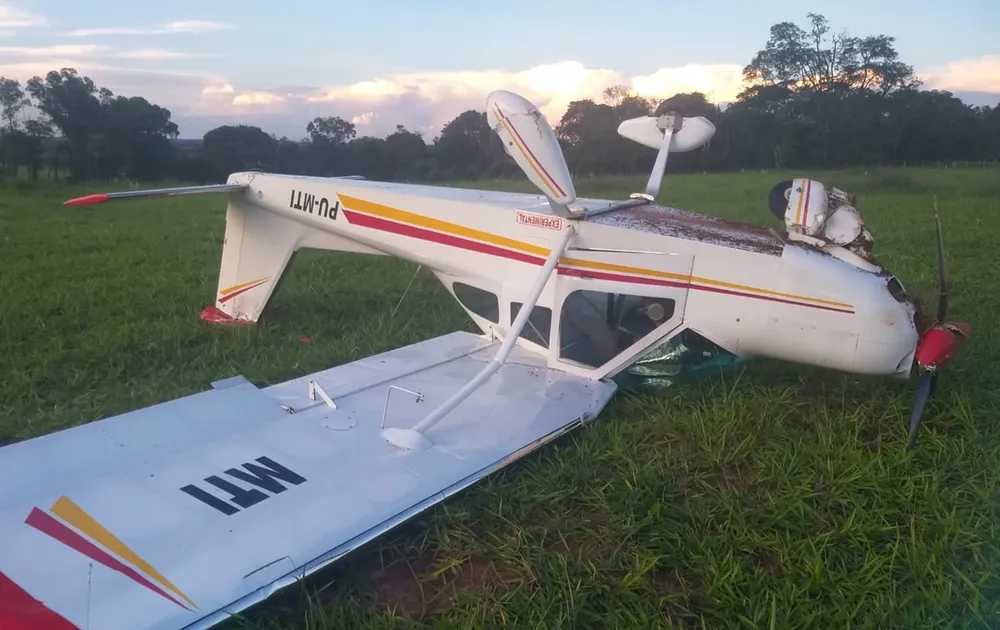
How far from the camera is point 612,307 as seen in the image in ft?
17.7

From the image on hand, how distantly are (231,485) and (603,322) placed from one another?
9.53 ft

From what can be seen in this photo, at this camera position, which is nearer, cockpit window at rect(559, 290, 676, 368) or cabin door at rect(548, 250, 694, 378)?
cabin door at rect(548, 250, 694, 378)

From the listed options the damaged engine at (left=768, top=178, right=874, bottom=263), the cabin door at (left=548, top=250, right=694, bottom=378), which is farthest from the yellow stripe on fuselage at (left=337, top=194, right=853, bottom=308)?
the damaged engine at (left=768, top=178, right=874, bottom=263)

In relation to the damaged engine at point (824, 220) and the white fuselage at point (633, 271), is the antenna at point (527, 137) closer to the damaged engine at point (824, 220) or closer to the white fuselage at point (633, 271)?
the white fuselage at point (633, 271)

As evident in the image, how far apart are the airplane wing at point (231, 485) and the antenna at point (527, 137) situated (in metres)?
1.49

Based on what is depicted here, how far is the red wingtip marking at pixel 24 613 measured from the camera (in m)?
2.58

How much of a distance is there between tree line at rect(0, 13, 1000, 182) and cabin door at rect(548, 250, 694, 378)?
23.4 feet

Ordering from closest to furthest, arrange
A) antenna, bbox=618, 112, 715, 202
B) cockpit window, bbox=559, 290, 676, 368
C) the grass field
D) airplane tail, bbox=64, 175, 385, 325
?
the grass field, cockpit window, bbox=559, 290, 676, 368, antenna, bbox=618, 112, 715, 202, airplane tail, bbox=64, 175, 385, 325

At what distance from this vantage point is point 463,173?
1372 centimetres

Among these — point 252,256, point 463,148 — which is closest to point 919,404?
point 252,256

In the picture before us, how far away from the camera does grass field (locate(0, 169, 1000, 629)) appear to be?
10.9 ft

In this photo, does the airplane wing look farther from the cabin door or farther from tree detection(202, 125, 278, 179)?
tree detection(202, 125, 278, 179)

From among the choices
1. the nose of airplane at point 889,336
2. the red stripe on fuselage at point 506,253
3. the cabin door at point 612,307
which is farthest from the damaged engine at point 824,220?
the cabin door at point 612,307

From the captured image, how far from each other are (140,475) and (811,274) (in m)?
4.08
